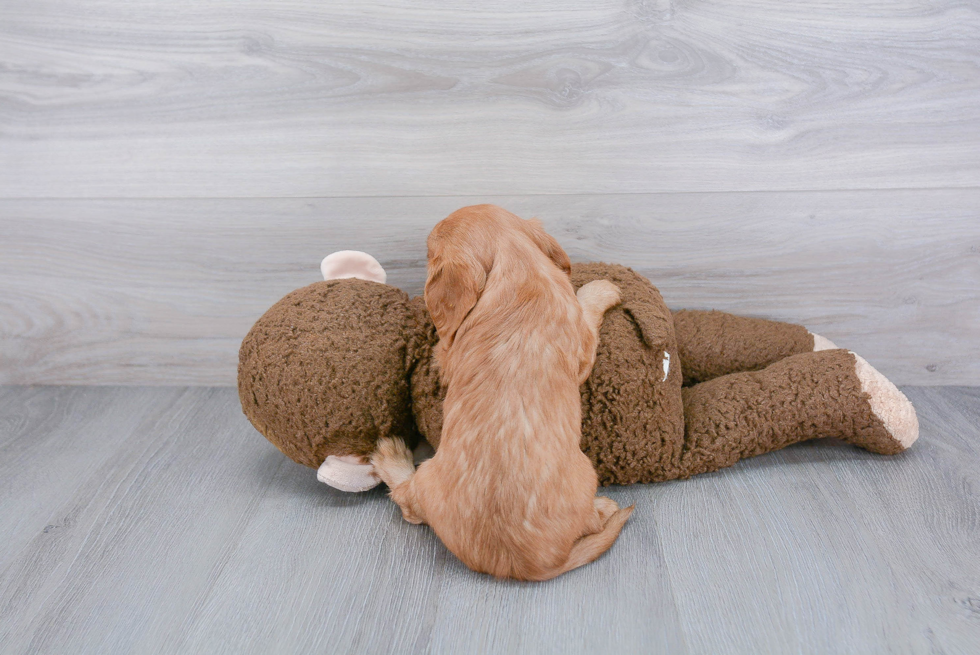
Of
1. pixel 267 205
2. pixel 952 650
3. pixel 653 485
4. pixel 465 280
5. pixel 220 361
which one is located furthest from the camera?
pixel 220 361

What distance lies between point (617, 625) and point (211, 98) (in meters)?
1.44

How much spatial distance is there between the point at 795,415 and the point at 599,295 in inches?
18.8

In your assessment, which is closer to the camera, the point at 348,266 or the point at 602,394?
the point at 602,394

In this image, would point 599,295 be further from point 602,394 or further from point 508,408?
point 508,408

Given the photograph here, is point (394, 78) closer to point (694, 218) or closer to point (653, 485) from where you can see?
point (694, 218)

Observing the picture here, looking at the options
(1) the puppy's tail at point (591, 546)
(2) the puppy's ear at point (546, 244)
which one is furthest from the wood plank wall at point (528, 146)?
(1) the puppy's tail at point (591, 546)

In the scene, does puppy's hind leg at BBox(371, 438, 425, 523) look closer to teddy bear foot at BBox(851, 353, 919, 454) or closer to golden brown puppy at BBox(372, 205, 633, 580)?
golden brown puppy at BBox(372, 205, 633, 580)

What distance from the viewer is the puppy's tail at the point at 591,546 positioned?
3.79 ft

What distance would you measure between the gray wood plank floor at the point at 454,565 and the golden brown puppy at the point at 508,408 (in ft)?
0.29

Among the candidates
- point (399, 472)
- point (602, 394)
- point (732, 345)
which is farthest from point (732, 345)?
point (399, 472)

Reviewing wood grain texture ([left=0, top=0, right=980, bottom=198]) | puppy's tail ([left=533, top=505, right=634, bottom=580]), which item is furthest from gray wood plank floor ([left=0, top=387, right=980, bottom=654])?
wood grain texture ([left=0, top=0, right=980, bottom=198])

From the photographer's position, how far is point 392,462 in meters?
1.35

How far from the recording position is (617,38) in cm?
152

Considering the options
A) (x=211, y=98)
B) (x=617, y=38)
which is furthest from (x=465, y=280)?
(x=211, y=98)
